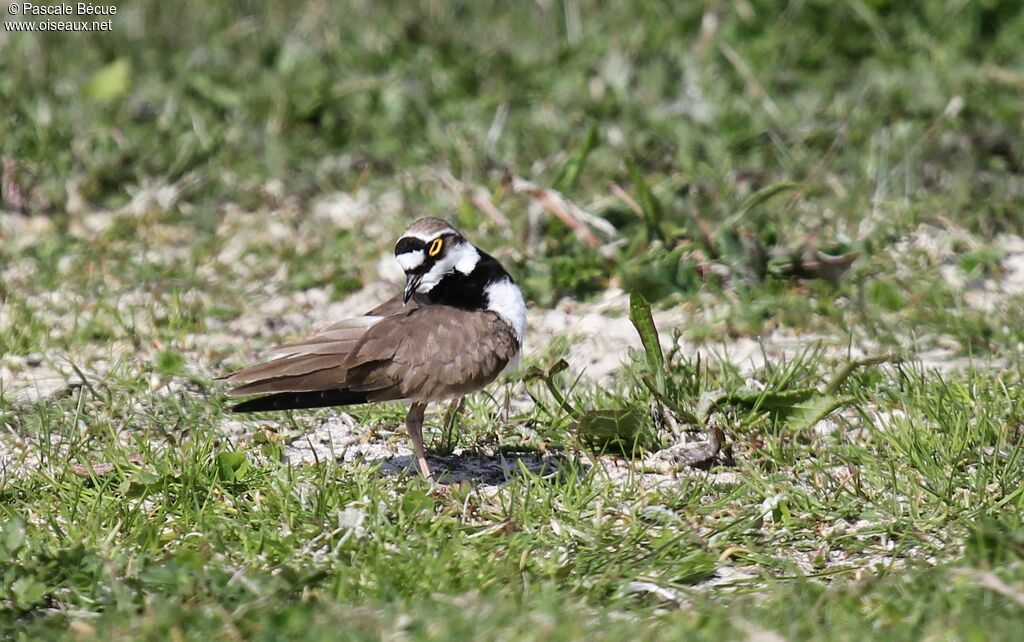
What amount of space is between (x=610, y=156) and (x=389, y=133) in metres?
1.52

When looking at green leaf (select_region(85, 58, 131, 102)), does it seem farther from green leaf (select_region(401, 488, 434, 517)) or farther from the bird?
green leaf (select_region(401, 488, 434, 517))

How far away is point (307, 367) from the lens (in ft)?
17.3

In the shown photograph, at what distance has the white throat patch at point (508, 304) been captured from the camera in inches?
225

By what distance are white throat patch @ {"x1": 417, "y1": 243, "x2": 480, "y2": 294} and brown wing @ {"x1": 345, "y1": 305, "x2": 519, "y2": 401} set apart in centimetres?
24

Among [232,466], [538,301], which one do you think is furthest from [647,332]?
[232,466]

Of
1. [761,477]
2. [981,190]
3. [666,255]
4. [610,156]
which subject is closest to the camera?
[761,477]

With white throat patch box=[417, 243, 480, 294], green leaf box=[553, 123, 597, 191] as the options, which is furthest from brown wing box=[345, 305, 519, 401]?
green leaf box=[553, 123, 597, 191]

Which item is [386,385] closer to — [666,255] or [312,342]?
[312,342]

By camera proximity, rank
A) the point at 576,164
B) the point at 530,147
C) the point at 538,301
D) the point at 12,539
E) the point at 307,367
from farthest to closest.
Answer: the point at 530,147 → the point at 576,164 → the point at 538,301 → the point at 307,367 → the point at 12,539

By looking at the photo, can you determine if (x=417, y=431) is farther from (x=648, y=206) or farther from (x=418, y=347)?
(x=648, y=206)

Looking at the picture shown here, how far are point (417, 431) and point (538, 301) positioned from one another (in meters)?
2.04

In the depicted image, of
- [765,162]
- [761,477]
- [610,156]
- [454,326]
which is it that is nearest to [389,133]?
[610,156]

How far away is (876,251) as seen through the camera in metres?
7.59

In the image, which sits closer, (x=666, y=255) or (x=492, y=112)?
(x=666, y=255)
